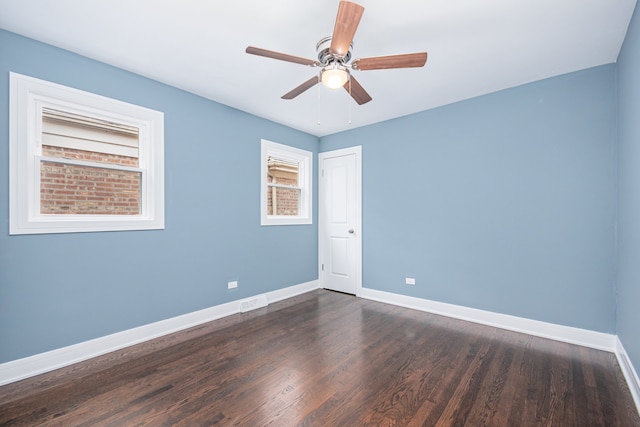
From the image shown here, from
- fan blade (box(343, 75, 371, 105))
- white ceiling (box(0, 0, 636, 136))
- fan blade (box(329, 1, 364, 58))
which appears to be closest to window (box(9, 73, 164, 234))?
white ceiling (box(0, 0, 636, 136))

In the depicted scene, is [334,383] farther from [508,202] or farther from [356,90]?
[508,202]

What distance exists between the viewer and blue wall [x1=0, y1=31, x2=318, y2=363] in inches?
85.4

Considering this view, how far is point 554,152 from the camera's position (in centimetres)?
283

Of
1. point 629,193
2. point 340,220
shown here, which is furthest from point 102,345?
point 629,193

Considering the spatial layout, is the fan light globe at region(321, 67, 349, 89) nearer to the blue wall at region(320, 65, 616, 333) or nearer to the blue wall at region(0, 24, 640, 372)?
the blue wall at region(0, 24, 640, 372)

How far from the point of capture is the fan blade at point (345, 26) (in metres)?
1.49

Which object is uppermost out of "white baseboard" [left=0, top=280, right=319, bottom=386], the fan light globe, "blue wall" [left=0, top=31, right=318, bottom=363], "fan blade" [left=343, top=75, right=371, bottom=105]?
"fan blade" [left=343, top=75, right=371, bottom=105]

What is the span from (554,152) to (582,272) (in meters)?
1.20

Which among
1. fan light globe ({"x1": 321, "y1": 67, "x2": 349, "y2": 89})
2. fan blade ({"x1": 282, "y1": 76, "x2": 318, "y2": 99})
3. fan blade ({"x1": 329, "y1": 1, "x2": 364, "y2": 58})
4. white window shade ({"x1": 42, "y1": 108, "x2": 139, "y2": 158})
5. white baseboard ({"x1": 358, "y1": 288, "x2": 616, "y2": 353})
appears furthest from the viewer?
white baseboard ({"x1": 358, "y1": 288, "x2": 616, "y2": 353})

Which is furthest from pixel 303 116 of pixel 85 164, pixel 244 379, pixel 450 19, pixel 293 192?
pixel 244 379

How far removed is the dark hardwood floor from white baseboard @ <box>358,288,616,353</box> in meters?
0.11

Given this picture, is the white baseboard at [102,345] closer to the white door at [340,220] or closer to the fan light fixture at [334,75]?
the white door at [340,220]

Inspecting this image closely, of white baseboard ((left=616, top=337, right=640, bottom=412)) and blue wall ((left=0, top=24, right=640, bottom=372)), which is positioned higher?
blue wall ((left=0, top=24, right=640, bottom=372))

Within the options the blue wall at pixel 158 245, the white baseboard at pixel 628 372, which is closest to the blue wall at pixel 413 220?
the blue wall at pixel 158 245
